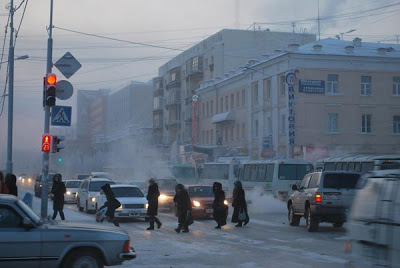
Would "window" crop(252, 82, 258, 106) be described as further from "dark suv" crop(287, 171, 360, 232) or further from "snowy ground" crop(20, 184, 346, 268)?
"dark suv" crop(287, 171, 360, 232)

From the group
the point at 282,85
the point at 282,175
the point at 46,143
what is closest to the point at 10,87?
the point at 46,143

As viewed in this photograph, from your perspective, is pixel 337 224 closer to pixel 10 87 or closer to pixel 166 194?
pixel 166 194

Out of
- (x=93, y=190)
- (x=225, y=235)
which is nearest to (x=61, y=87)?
(x=225, y=235)

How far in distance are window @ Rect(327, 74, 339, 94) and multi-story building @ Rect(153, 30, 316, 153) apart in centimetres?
2139

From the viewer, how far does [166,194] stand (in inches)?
1379

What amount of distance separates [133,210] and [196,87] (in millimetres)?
55427

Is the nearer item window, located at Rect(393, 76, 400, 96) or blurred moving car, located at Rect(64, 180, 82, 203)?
blurred moving car, located at Rect(64, 180, 82, 203)

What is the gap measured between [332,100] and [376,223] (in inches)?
1794

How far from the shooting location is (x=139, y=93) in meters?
115

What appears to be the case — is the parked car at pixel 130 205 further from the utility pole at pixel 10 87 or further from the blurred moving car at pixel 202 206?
the utility pole at pixel 10 87

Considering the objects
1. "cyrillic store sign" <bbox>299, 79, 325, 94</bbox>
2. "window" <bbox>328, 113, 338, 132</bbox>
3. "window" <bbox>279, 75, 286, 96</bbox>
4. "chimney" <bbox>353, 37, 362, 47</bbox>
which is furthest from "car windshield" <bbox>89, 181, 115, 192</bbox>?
"chimney" <bbox>353, 37, 362, 47</bbox>

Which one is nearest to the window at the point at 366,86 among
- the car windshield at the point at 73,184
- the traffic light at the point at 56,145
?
the car windshield at the point at 73,184

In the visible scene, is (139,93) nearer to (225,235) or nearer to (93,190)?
(93,190)

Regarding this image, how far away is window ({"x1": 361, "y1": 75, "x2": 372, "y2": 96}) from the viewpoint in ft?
179
